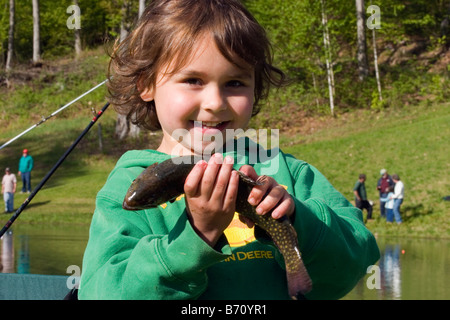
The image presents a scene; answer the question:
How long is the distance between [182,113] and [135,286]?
677mm

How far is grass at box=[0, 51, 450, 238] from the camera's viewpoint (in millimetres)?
22953

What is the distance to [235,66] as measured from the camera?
2.47 metres

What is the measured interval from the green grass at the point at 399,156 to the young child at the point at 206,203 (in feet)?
59.9

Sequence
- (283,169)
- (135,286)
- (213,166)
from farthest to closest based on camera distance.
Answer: (283,169) < (135,286) < (213,166)

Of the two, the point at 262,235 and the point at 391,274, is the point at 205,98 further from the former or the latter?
the point at 391,274

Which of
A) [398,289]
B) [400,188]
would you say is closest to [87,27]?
[400,188]

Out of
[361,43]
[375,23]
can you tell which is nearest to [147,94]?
[375,23]

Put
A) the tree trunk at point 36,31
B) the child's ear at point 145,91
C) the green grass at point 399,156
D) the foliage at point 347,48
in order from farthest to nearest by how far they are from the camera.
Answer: the tree trunk at point 36,31
the foliage at point 347,48
the green grass at point 399,156
the child's ear at point 145,91

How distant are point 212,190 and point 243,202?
0.14m

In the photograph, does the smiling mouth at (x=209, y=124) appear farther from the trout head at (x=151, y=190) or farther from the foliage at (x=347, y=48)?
the foliage at (x=347, y=48)

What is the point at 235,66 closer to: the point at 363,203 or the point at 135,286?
the point at 135,286

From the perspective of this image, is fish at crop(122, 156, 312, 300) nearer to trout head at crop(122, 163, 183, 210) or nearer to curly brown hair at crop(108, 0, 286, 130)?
trout head at crop(122, 163, 183, 210)

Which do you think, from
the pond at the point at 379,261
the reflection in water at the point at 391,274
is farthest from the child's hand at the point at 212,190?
the reflection in water at the point at 391,274

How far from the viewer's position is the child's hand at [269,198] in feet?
6.42
